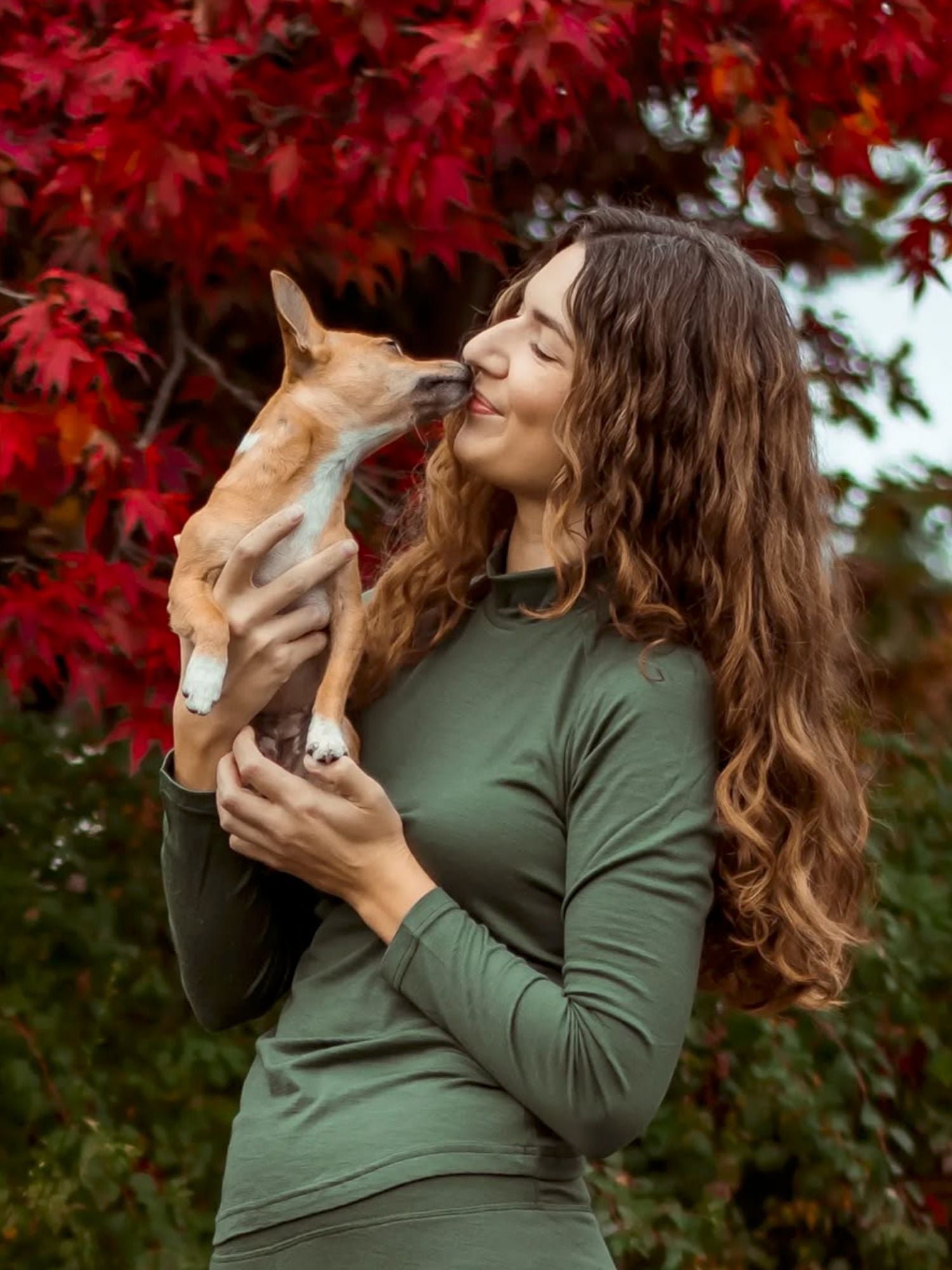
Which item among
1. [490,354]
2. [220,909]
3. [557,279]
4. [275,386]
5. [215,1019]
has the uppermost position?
[557,279]

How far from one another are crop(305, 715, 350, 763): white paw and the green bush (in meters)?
2.26

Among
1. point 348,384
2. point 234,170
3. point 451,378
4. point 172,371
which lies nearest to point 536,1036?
point 451,378

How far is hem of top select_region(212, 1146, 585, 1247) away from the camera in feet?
6.48

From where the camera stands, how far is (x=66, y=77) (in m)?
3.60

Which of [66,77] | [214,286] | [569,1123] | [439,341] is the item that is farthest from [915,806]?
[569,1123]

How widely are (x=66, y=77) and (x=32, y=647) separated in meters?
1.16

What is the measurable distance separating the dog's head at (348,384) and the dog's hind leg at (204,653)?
368mm

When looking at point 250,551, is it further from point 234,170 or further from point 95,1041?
point 95,1041

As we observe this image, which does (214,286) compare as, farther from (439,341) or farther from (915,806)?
(915,806)

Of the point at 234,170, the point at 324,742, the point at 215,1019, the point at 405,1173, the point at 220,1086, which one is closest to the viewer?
the point at 405,1173

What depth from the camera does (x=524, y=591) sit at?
94.6 inches

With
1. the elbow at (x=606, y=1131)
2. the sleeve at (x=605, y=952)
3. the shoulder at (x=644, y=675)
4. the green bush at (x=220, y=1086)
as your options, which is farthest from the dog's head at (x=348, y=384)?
the green bush at (x=220, y=1086)

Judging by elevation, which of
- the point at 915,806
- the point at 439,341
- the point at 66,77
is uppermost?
the point at 66,77

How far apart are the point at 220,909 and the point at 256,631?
0.38 metres
